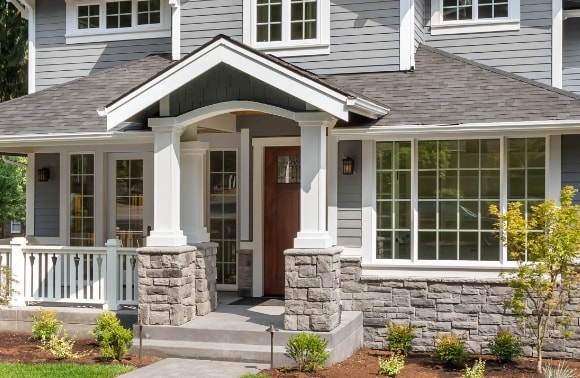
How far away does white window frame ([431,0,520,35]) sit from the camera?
11.1 m

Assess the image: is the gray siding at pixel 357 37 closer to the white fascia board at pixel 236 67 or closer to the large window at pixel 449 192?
the large window at pixel 449 192

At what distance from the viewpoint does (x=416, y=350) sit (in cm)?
996

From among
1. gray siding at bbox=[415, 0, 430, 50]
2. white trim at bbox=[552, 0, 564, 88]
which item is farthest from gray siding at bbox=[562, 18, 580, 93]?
gray siding at bbox=[415, 0, 430, 50]

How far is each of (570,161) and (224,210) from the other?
5.41 meters

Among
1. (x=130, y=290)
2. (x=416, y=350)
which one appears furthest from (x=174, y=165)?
(x=416, y=350)

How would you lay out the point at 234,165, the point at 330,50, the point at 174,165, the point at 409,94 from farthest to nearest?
the point at 234,165, the point at 330,50, the point at 409,94, the point at 174,165

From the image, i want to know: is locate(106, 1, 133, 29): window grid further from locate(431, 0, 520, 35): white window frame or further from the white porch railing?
locate(431, 0, 520, 35): white window frame

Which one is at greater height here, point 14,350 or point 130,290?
point 130,290

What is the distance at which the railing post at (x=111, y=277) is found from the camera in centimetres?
1041

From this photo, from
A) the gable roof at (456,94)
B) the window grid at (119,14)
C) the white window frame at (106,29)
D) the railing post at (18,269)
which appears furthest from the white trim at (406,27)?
the railing post at (18,269)

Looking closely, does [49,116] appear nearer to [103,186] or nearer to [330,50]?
[103,186]

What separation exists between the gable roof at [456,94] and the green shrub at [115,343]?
160 inches

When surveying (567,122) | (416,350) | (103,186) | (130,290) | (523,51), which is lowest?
(416,350)

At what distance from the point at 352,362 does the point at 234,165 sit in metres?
4.32
